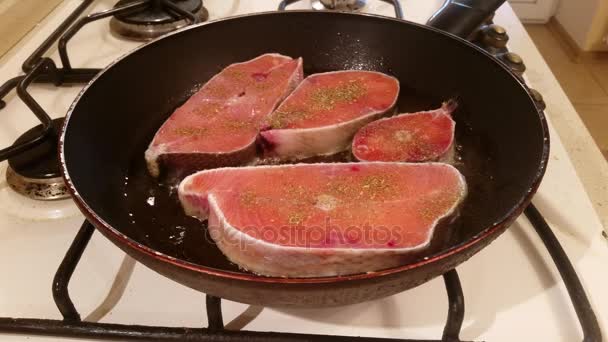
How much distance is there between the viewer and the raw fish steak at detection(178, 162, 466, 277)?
623mm

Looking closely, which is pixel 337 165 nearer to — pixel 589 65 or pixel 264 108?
pixel 264 108

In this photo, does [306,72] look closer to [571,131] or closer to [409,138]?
[409,138]

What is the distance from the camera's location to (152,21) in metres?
1.22

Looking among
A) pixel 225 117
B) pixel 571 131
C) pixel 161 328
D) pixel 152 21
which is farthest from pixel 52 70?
pixel 571 131

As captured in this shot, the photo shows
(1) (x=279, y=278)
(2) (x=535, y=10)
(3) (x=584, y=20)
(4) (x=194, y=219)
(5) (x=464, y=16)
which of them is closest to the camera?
(1) (x=279, y=278)

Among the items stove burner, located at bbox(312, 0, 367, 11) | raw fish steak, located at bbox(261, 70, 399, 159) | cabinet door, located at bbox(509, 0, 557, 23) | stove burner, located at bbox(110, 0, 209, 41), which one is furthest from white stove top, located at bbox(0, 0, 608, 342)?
cabinet door, located at bbox(509, 0, 557, 23)

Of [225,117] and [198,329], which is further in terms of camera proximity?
[225,117]

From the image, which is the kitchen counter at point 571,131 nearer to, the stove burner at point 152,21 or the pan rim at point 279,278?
the pan rim at point 279,278

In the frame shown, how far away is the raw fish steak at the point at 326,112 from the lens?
88 cm

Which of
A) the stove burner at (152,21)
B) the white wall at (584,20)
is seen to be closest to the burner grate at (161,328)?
the stove burner at (152,21)

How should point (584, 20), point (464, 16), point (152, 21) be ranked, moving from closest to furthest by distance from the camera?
point (464, 16) < point (152, 21) < point (584, 20)

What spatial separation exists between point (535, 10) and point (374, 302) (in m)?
2.72

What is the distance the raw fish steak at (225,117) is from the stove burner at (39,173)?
0.18 metres

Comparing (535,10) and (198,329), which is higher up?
(198,329)
